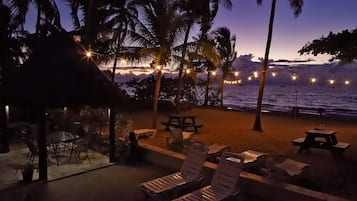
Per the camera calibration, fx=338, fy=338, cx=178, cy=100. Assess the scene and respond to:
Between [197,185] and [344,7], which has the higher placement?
[344,7]

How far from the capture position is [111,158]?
838 cm

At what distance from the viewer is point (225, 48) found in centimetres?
2617

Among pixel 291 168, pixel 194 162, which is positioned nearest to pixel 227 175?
pixel 194 162

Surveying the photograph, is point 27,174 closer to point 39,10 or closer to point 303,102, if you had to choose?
point 39,10

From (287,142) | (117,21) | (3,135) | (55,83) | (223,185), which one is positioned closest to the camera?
(223,185)

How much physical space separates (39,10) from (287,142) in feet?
36.8

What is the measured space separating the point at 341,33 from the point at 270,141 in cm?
453

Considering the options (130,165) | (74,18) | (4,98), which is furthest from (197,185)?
(74,18)

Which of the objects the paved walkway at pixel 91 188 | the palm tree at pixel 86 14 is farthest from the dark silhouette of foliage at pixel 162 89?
the paved walkway at pixel 91 188

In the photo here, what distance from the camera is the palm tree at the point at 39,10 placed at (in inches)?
500

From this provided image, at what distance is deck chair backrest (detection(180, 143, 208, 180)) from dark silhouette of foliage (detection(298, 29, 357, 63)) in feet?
14.9

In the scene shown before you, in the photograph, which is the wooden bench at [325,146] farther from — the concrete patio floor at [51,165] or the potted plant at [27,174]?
the potted plant at [27,174]

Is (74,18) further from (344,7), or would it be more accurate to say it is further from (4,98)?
(344,7)

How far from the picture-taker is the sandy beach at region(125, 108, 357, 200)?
7129 mm
